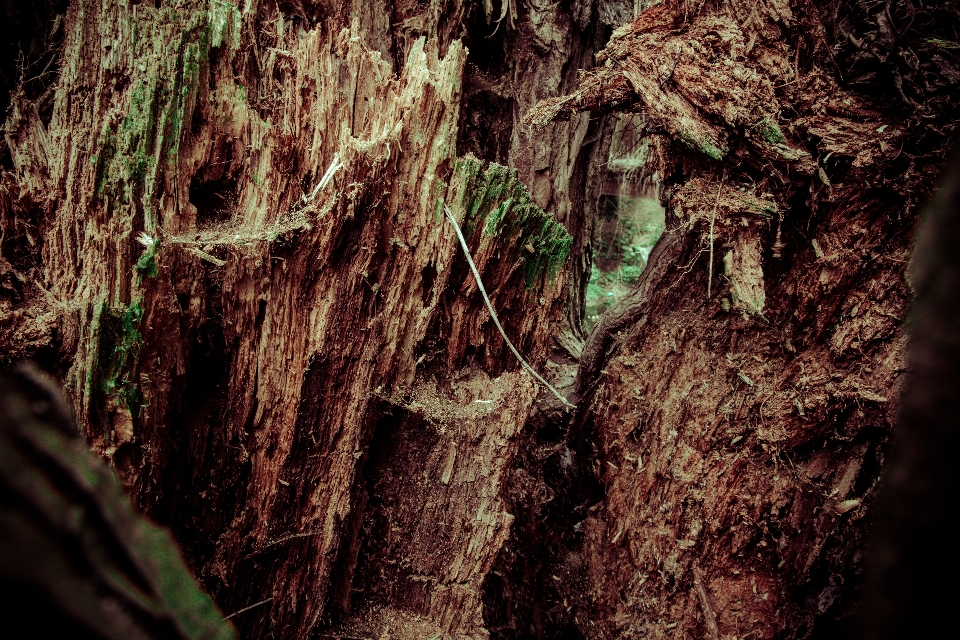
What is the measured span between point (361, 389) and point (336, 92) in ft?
3.43

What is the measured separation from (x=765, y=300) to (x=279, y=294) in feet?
5.79

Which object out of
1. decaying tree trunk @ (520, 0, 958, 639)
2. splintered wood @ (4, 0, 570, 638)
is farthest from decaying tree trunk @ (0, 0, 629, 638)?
decaying tree trunk @ (520, 0, 958, 639)

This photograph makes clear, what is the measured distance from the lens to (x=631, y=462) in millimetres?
2277

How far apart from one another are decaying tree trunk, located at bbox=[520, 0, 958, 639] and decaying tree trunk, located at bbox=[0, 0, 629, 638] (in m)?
0.58

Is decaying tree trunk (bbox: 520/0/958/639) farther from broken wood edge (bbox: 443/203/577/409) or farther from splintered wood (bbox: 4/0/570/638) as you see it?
splintered wood (bbox: 4/0/570/638)

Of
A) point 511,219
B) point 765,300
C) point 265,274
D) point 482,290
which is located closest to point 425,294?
point 482,290

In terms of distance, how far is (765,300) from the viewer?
1.94m

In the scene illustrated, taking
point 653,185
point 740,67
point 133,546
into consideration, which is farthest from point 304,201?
point 653,185

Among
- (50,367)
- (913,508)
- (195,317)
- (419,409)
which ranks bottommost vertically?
(419,409)

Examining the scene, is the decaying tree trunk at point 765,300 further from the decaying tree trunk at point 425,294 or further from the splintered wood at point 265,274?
the splintered wood at point 265,274

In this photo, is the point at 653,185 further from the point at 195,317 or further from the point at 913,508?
the point at 913,508

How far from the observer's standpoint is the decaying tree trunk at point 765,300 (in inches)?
67.2

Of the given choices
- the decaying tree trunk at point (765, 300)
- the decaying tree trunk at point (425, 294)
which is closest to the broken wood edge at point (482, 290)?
the decaying tree trunk at point (425, 294)

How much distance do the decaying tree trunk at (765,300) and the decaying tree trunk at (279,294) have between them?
58 cm
